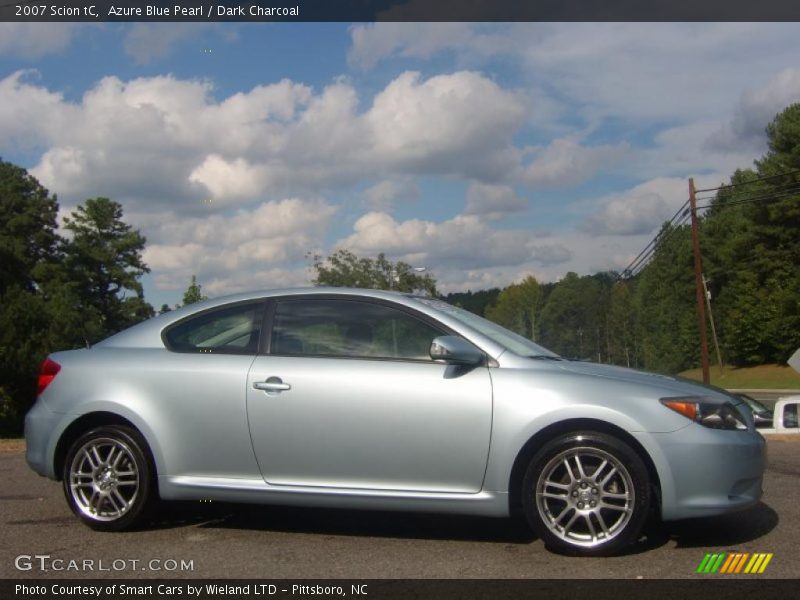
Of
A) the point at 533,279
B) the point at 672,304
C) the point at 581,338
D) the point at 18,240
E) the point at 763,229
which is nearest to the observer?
the point at 581,338

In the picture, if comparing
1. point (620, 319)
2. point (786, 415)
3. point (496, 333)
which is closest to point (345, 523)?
point (496, 333)

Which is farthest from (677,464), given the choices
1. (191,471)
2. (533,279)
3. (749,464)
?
(533,279)

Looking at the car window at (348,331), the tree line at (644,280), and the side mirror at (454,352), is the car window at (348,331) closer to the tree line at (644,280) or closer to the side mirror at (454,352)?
the side mirror at (454,352)

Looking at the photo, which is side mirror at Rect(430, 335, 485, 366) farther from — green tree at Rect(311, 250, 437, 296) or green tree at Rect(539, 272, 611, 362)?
green tree at Rect(311, 250, 437, 296)

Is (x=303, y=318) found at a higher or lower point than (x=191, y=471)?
Answer: higher

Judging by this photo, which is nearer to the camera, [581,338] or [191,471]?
[191,471]

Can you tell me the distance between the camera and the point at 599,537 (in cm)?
480

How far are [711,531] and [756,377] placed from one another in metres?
65.8

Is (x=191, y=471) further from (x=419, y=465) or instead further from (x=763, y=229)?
(x=763, y=229)

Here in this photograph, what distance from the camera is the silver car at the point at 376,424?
15.8 feet

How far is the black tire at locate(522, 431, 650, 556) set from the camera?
4762 mm

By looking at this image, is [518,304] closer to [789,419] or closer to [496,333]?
[789,419]

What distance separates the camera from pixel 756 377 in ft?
217
